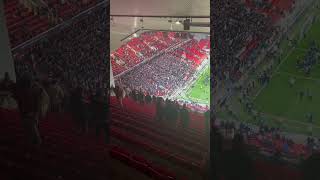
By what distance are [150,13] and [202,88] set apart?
82cm

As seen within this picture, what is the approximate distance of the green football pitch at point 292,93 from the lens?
2330mm

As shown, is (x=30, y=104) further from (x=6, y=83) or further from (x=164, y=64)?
(x=164, y=64)

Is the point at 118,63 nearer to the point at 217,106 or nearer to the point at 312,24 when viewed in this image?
the point at 217,106

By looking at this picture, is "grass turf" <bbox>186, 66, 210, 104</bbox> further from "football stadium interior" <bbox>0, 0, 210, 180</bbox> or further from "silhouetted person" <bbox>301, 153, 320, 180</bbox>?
"silhouetted person" <bbox>301, 153, 320, 180</bbox>

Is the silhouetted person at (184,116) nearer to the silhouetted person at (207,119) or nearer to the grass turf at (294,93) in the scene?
the silhouetted person at (207,119)

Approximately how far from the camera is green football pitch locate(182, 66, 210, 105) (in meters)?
2.89

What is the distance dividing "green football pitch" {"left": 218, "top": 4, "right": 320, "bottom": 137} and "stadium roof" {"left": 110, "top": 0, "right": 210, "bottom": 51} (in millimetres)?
646

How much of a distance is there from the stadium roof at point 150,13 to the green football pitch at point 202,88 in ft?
1.02

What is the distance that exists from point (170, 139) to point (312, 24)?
1345 mm

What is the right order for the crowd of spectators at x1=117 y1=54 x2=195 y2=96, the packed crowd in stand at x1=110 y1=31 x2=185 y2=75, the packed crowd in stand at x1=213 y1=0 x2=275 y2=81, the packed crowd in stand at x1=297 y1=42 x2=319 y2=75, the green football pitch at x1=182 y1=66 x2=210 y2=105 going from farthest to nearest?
the packed crowd in stand at x1=110 y1=31 x2=185 y2=75
the crowd of spectators at x1=117 y1=54 x2=195 y2=96
the green football pitch at x1=182 y1=66 x2=210 y2=105
the packed crowd in stand at x1=213 y1=0 x2=275 y2=81
the packed crowd in stand at x1=297 y1=42 x2=319 y2=75

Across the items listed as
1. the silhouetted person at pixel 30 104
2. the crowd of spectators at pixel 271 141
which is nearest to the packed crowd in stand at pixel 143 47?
the crowd of spectators at pixel 271 141

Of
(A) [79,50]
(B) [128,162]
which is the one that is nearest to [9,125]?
(A) [79,50]

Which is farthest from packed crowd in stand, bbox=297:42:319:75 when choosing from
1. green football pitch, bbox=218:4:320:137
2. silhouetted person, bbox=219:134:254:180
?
silhouetted person, bbox=219:134:254:180

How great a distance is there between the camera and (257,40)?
2.61 metres
